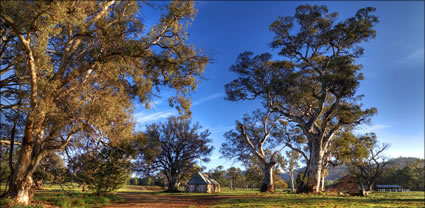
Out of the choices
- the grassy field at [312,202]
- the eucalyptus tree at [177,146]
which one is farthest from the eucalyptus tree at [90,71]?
the eucalyptus tree at [177,146]

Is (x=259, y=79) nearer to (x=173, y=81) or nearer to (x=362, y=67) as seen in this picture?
(x=362, y=67)

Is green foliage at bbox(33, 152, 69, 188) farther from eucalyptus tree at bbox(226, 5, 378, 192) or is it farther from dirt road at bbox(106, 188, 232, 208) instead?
eucalyptus tree at bbox(226, 5, 378, 192)

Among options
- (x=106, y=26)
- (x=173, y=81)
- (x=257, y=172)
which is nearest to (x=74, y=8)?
(x=106, y=26)

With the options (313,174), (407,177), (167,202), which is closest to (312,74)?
(313,174)

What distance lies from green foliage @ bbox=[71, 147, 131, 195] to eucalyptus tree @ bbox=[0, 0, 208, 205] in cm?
326

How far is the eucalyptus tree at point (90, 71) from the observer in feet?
33.9

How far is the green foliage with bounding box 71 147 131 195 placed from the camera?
14978 mm

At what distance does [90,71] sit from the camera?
12500 millimetres

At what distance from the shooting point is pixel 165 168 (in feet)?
129

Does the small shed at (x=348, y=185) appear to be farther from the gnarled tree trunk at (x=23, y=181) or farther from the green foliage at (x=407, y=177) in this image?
the green foliage at (x=407, y=177)

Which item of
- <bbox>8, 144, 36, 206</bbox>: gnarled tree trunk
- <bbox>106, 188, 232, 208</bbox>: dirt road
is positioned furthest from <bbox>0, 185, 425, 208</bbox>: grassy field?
<bbox>8, 144, 36, 206</bbox>: gnarled tree trunk

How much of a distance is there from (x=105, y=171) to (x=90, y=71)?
296 inches

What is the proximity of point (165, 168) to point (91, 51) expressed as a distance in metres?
30.2

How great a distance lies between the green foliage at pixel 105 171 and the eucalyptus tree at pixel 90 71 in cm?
326
